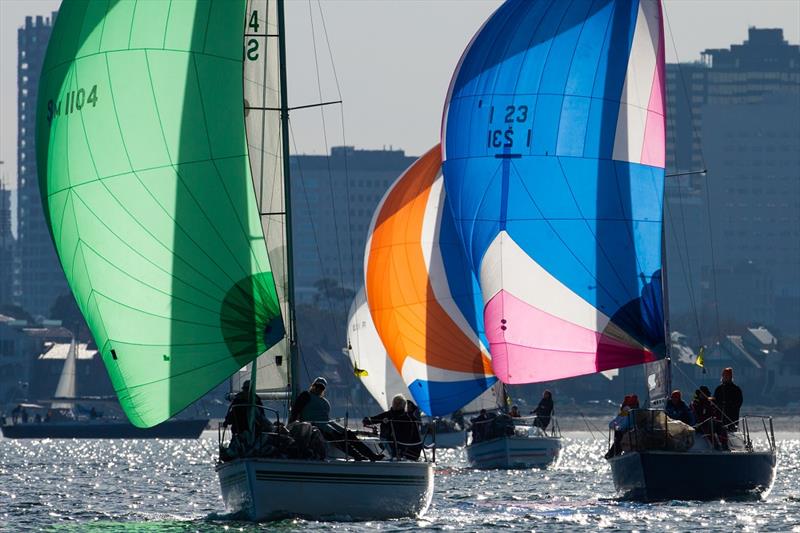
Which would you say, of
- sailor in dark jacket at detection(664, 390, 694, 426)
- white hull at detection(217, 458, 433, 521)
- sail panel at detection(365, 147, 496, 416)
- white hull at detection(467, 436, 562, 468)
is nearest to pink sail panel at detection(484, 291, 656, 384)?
sailor in dark jacket at detection(664, 390, 694, 426)

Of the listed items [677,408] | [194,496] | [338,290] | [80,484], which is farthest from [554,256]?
[338,290]

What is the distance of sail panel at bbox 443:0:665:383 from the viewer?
3086 centimetres

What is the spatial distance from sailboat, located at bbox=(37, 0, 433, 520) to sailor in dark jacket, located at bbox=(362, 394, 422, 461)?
18.0 inches

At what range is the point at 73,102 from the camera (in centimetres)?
2498

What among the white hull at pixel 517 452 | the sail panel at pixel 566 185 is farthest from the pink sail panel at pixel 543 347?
the white hull at pixel 517 452

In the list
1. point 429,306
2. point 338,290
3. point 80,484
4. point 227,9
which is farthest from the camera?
Answer: point 338,290

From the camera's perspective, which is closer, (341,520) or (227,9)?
(341,520)

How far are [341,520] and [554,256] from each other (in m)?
8.99

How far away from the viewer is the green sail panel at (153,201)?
24.6 m

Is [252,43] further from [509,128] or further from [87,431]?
[87,431]

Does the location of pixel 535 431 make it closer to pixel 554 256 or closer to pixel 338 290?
pixel 554 256

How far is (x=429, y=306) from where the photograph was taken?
43625 millimetres

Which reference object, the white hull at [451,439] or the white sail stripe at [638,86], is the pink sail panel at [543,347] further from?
the white hull at [451,439]

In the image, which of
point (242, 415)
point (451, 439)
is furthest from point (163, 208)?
point (451, 439)
